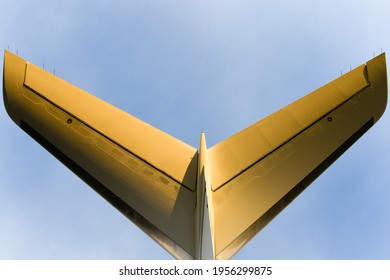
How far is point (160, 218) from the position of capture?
15312 mm

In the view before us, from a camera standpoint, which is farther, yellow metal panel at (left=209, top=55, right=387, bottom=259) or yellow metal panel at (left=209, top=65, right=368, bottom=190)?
yellow metal panel at (left=209, top=65, right=368, bottom=190)

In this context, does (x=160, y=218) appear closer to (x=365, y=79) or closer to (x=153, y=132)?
(x=153, y=132)

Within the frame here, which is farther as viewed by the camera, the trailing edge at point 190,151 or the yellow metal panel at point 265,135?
the yellow metal panel at point 265,135

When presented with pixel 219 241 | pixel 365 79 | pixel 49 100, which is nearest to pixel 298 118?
pixel 365 79

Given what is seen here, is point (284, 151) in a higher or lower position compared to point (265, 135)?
lower

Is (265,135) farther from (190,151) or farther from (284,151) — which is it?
(190,151)

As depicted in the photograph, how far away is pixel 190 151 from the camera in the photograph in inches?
606

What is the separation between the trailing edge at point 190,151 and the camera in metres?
15.1

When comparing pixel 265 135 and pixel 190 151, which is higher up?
pixel 265 135

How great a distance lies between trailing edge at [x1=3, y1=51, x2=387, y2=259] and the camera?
15.1 m

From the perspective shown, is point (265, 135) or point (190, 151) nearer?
point (190, 151)

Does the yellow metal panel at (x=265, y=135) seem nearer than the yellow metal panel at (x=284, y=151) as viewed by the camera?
No

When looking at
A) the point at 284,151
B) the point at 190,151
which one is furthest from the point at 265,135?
the point at 190,151
